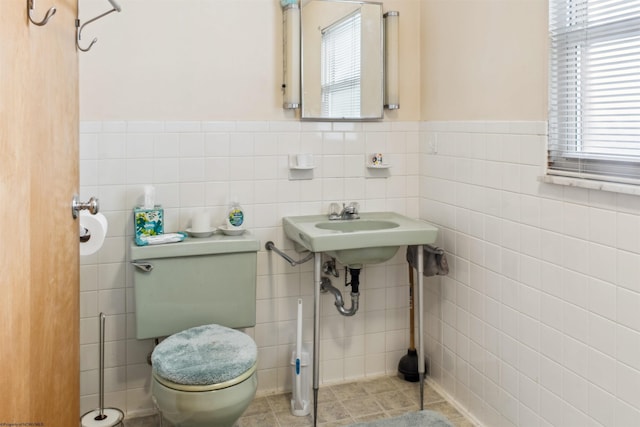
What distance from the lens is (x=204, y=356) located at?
2047 millimetres

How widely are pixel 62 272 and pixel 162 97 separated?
4.17 ft

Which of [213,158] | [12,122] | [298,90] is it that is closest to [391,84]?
[298,90]

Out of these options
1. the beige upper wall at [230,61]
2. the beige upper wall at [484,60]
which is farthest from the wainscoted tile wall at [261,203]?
the beige upper wall at [484,60]

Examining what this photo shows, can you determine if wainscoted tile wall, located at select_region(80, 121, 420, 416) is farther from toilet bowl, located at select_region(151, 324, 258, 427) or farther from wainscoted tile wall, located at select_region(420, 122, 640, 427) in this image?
toilet bowl, located at select_region(151, 324, 258, 427)

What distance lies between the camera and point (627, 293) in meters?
1.70

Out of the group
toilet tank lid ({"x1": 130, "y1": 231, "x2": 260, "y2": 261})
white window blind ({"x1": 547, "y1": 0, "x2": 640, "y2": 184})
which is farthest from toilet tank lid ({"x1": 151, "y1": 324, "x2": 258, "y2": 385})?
white window blind ({"x1": 547, "y1": 0, "x2": 640, "y2": 184})

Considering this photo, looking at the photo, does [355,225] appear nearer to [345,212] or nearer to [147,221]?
[345,212]

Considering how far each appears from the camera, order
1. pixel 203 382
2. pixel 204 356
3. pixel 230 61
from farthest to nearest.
A: pixel 230 61, pixel 204 356, pixel 203 382

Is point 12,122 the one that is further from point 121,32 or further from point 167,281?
point 121,32

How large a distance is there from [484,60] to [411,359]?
1.53 m

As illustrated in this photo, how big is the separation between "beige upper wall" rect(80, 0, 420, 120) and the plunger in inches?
45.0

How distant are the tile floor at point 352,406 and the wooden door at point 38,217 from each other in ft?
3.45

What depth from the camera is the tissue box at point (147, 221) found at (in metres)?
2.41

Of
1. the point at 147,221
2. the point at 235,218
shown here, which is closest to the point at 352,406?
the point at 235,218
